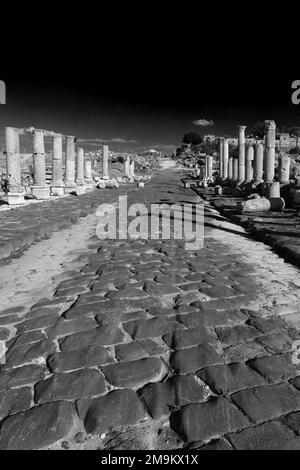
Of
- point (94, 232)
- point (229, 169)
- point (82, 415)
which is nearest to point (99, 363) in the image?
point (82, 415)

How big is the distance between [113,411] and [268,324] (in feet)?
6.71

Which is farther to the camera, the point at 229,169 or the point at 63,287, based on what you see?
the point at 229,169

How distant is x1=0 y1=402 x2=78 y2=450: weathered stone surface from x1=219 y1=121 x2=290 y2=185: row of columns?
15206 mm

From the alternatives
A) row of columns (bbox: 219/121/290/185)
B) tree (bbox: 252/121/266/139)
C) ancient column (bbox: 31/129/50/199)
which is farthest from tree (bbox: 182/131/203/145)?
ancient column (bbox: 31/129/50/199)

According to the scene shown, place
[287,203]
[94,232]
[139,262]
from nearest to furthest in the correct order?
[139,262]
[94,232]
[287,203]

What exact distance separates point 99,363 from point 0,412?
2.82 feet

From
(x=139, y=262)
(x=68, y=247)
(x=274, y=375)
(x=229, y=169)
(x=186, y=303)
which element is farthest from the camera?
(x=229, y=169)

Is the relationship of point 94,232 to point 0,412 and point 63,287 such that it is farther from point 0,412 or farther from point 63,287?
point 0,412

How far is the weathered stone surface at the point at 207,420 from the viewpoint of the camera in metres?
2.30

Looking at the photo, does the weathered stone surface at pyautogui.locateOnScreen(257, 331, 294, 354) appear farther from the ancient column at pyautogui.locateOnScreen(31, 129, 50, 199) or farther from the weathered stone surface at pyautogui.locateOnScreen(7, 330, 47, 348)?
the ancient column at pyautogui.locateOnScreen(31, 129, 50, 199)

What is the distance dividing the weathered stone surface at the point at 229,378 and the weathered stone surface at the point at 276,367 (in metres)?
0.08

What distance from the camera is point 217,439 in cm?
225

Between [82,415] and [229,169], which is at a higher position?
[229,169]
